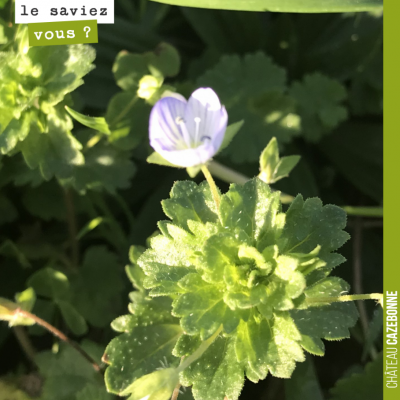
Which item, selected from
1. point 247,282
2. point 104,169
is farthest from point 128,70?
point 247,282

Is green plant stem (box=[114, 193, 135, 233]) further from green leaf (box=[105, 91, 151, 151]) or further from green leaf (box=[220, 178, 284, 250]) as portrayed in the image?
green leaf (box=[220, 178, 284, 250])

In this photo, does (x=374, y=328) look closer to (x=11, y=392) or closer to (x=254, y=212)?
(x=254, y=212)

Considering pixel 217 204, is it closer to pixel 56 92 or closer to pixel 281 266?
pixel 281 266

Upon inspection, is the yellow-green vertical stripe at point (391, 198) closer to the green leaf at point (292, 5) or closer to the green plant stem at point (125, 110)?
the green leaf at point (292, 5)

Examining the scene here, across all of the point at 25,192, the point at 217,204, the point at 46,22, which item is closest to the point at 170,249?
the point at 217,204

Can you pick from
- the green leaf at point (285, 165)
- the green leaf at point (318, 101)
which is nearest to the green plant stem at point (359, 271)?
the green leaf at point (318, 101)

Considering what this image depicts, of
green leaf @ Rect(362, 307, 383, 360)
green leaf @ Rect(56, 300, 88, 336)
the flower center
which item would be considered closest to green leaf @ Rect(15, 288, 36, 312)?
green leaf @ Rect(56, 300, 88, 336)
